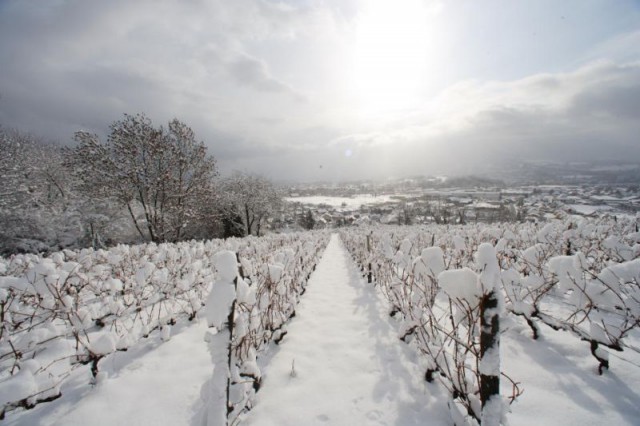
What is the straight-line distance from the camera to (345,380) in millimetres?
2602

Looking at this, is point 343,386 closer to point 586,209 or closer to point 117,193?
point 117,193

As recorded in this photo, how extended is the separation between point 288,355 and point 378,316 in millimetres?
1939

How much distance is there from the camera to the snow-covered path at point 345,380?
2.12 metres

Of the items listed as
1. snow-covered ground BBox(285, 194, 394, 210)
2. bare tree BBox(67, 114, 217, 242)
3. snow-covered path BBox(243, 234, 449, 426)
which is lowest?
snow-covered ground BBox(285, 194, 394, 210)

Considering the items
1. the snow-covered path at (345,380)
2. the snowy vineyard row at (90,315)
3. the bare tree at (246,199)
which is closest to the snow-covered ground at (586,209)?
the snow-covered path at (345,380)

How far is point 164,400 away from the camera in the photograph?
2.30m

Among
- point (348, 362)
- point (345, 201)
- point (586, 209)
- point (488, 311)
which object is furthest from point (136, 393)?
point (345, 201)

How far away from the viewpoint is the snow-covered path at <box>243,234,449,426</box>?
6.94 feet

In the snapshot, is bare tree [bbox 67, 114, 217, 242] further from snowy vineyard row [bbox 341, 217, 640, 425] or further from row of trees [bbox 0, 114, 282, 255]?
snowy vineyard row [bbox 341, 217, 640, 425]

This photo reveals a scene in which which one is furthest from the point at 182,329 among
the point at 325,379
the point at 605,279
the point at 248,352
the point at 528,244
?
the point at 528,244

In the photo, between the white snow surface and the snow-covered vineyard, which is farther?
the white snow surface

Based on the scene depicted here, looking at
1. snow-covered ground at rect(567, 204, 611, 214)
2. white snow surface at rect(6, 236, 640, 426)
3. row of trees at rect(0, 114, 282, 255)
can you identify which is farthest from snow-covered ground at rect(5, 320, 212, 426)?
snow-covered ground at rect(567, 204, 611, 214)

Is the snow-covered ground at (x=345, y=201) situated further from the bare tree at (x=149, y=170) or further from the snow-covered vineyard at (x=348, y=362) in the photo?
the snow-covered vineyard at (x=348, y=362)

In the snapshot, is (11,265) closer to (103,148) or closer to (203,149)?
(103,148)
